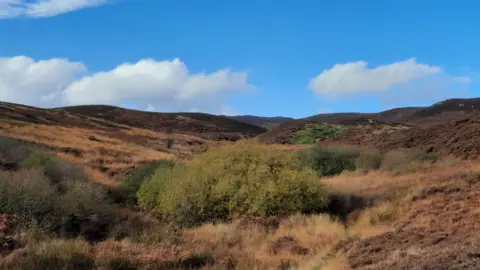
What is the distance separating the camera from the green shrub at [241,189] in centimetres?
1609

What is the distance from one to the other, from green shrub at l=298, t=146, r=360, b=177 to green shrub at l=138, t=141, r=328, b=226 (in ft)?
30.6

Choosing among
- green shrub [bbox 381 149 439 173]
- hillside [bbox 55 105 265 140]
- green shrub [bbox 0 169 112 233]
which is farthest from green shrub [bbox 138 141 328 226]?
hillside [bbox 55 105 265 140]

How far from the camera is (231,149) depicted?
1812cm

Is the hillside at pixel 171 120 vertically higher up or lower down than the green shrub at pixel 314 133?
higher up

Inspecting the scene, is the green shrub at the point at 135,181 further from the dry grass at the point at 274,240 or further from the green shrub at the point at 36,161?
the dry grass at the point at 274,240

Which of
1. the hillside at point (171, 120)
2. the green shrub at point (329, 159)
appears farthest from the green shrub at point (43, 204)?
the hillside at point (171, 120)

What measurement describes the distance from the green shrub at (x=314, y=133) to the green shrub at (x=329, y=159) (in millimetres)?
26942

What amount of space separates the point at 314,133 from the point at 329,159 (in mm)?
32063

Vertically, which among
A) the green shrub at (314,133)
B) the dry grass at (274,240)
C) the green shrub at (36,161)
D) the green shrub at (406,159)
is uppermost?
the green shrub at (314,133)

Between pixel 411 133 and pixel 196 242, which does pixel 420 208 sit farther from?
pixel 411 133

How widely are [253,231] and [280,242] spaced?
1.57 metres

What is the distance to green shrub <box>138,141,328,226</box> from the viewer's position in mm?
16094

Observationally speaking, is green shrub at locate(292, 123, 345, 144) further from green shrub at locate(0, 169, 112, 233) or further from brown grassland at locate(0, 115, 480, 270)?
green shrub at locate(0, 169, 112, 233)

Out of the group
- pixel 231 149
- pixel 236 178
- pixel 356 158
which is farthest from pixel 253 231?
pixel 356 158
